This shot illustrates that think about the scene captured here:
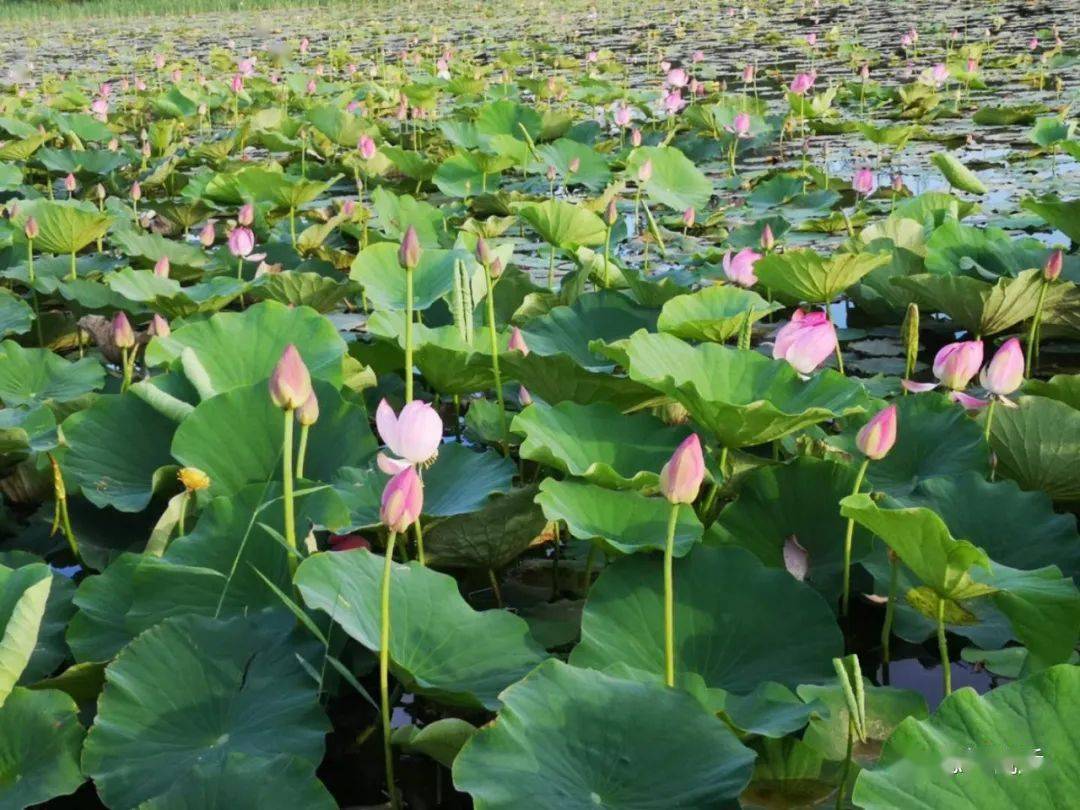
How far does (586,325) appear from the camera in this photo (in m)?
2.34

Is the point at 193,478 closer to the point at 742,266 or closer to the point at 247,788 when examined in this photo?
the point at 247,788

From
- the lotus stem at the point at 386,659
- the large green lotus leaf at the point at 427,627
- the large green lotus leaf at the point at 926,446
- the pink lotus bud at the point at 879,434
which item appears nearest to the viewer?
the lotus stem at the point at 386,659

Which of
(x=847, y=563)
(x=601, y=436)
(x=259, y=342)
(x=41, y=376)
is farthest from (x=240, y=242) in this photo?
(x=847, y=563)

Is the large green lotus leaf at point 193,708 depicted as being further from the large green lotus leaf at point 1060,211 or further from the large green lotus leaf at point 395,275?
the large green lotus leaf at point 1060,211

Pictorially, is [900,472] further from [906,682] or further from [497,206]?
[497,206]

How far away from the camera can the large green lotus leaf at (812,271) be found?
8.29 feet

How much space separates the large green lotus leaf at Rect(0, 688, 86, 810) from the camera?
46.6 inches

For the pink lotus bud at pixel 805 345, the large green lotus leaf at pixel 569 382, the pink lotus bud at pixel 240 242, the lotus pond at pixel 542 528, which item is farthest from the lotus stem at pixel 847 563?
the pink lotus bud at pixel 240 242

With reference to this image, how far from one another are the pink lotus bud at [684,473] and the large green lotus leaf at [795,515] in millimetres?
472

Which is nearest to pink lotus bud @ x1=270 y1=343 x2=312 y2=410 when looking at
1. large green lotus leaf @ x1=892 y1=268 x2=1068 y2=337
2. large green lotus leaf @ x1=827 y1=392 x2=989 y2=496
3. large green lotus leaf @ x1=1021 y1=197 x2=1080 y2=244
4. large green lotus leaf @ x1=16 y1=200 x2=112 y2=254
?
large green lotus leaf @ x1=827 y1=392 x2=989 y2=496

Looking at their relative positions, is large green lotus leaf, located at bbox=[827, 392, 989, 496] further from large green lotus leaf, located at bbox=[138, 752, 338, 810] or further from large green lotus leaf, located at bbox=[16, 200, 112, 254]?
large green lotus leaf, located at bbox=[16, 200, 112, 254]

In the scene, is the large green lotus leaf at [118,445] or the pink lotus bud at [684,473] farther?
the large green lotus leaf at [118,445]

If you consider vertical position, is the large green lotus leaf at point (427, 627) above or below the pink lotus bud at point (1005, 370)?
below

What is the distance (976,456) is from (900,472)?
0.13 metres
